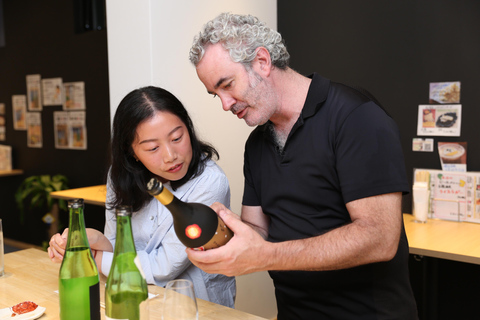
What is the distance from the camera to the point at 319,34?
133 inches

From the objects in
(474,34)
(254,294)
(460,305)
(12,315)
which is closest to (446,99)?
(474,34)

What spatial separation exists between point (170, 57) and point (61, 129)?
3543 mm

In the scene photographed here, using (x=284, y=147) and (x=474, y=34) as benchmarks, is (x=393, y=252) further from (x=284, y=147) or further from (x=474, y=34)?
(x=474, y=34)

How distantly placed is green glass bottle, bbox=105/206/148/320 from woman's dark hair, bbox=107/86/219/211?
2.30 feet

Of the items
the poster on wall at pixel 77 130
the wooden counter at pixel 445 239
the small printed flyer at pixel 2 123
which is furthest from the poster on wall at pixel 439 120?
the small printed flyer at pixel 2 123

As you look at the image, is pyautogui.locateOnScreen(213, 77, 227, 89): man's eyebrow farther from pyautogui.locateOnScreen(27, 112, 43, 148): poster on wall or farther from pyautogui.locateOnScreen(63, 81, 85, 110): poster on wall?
pyautogui.locateOnScreen(27, 112, 43, 148): poster on wall

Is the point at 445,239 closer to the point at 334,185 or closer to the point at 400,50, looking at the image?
the point at 400,50

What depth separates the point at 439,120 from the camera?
2914 millimetres

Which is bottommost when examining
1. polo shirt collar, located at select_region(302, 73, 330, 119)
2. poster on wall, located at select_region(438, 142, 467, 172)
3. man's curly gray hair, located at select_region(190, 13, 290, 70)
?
poster on wall, located at select_region(438, 142, 467, 172)

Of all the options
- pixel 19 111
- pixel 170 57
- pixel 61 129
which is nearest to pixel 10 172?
pixel 19 111

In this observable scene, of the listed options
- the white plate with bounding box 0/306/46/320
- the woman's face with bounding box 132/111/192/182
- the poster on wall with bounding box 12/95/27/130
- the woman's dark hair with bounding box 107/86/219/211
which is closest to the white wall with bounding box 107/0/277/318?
the woman's dark hair with bounding box 107/86/219/211

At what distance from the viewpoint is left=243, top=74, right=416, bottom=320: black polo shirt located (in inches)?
50.4

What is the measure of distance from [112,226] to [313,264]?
3.07 feet

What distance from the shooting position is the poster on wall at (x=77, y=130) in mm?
5449
